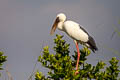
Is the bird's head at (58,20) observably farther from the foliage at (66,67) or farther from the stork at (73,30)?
the foliage at (66,67)

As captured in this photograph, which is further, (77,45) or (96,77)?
(77,45)

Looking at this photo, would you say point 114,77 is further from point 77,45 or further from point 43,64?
point 77,45

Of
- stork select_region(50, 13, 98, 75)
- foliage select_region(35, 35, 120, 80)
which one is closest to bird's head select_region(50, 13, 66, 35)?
stork select_region(50, 13, 98, 75)

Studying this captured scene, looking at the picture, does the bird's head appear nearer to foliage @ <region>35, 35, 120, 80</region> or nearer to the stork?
the stork

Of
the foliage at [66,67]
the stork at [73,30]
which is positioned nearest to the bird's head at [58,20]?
the stork at [73,30]

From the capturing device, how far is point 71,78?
973cm

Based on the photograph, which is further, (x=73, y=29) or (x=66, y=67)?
(x=73, y=29)

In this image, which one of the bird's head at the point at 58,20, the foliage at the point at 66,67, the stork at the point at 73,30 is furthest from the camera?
the bird's head at the point at 58,20

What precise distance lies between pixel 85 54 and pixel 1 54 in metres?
3.78

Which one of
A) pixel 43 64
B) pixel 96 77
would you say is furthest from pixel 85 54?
pixel 43 64

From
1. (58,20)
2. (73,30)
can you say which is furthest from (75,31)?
(58,20)

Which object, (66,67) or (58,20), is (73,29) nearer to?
(58,20)

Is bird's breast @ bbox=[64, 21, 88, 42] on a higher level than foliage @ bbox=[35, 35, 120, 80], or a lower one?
higher

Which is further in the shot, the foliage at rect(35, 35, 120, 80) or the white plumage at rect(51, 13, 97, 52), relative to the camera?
the white plumage at rect(51, 13, 97, 52)
